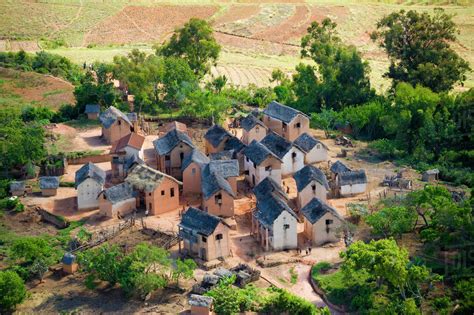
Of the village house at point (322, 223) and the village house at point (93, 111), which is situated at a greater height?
the village house at point (93, 111)

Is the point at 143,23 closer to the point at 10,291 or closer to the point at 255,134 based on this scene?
the point at 255,134

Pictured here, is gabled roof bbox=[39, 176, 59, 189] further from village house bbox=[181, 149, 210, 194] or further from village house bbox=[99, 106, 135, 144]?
village house bbox=[99, 106, 135, 144]

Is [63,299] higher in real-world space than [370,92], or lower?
lower

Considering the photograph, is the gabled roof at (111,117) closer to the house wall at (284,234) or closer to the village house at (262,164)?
the village house at (262,164)

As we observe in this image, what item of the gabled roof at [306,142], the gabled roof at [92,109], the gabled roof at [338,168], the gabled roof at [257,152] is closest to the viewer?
the gabled roof at [257,152]

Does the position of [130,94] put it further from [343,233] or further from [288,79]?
[343,233]

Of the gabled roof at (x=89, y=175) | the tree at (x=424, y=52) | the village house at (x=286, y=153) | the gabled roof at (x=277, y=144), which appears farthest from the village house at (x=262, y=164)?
the tree at (x=424, y=52)

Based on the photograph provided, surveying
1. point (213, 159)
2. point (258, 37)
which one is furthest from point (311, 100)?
point (258, 37)
